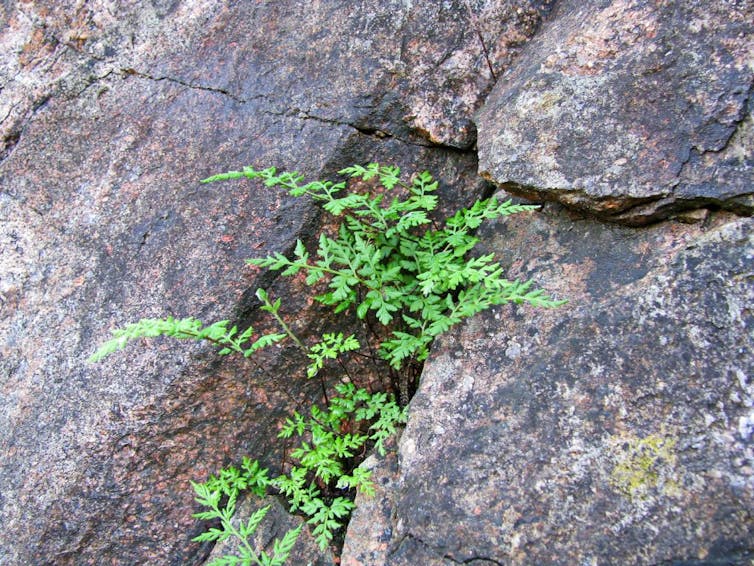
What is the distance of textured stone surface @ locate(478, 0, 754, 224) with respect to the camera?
7.69 ft

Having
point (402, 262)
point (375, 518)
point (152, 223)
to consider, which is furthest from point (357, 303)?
point (152, 223)

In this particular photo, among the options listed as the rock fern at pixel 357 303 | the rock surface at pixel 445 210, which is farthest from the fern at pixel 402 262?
the rock surface at pixel 445 210

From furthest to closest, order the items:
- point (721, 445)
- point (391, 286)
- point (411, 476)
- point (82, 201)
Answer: point (82, 201)
point (391, 286)
point (411, 476)
point (721, 445)

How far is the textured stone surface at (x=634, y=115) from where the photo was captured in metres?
2.34

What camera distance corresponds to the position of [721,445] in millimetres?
2006

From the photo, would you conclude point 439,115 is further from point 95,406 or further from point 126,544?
point 126,544

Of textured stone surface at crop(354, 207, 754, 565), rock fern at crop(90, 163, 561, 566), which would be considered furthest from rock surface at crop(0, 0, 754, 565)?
rock fern at crop(90, 163, 561, 566)

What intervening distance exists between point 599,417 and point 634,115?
1247mm

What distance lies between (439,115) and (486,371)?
1276 millimetres

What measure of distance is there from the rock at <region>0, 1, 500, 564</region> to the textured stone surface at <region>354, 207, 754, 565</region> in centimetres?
73

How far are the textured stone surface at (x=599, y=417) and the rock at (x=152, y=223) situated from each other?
2.40ft

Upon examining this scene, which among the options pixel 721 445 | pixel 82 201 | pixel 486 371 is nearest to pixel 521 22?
A: pixel 486 371

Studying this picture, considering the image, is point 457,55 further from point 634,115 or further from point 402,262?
point 402,262

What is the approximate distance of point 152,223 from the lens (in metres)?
2.99
